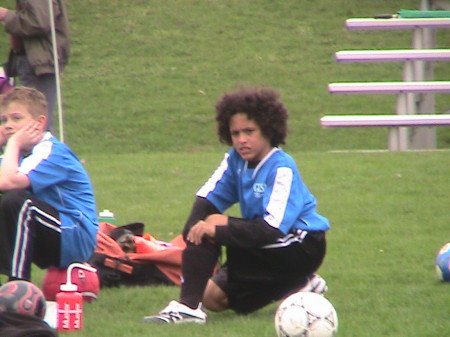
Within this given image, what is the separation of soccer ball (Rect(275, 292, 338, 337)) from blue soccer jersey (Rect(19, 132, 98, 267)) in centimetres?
141

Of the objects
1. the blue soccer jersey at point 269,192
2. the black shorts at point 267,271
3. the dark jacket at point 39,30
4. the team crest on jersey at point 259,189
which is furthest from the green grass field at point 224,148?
the dark jacket at point 39,30

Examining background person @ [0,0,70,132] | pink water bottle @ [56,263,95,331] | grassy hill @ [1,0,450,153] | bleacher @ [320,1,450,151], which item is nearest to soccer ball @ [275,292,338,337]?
pink water bottle @ [56,263,95,331]

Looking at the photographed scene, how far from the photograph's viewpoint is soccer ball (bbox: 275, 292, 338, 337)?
16.5ft

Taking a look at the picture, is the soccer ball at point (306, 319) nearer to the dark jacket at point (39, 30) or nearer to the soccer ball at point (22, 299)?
the soccer ball at point (22, 299)

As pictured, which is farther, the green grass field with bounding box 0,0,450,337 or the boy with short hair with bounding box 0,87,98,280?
the green grass field with bounding box 0,0,450,337

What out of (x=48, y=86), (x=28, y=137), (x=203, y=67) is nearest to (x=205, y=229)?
(x=28, y=137)

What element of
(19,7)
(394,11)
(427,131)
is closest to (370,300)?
(19,7)

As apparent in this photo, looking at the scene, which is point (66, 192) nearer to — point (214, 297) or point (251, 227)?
point (214, 297)

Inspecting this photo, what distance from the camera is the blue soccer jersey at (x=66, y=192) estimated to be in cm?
595

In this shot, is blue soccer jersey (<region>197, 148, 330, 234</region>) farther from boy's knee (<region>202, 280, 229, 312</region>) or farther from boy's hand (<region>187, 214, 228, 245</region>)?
boy's knee (<region>202, 280, 229, 312</region>)

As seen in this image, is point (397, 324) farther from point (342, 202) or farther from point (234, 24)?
point (234, 24)

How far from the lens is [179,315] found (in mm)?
5590

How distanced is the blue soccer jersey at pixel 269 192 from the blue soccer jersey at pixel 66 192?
67 centimetres

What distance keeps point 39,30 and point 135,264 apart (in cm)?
436
